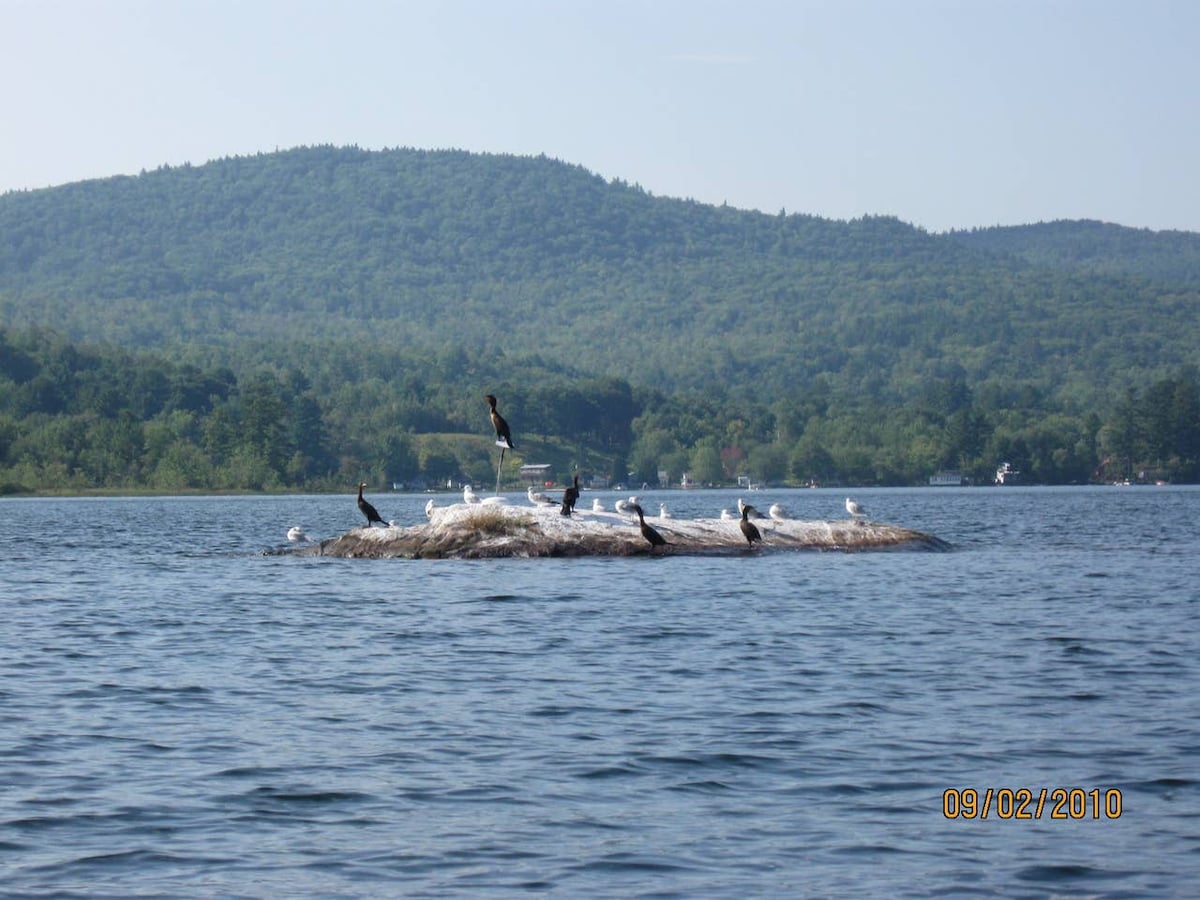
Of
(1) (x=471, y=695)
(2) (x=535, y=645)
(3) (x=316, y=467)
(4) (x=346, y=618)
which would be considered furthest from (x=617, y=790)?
(3) (x=316, y=467)

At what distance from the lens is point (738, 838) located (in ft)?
45.1

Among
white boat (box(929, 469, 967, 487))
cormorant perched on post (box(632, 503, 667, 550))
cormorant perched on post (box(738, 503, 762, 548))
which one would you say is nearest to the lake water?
cormorant perched on post (box(632, 503, 667, 550))

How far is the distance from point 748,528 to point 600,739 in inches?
860

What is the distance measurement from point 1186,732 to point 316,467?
150m

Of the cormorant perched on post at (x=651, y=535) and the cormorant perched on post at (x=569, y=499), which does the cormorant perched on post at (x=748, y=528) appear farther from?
the cormorant perched on post at (x=569, y=499)
